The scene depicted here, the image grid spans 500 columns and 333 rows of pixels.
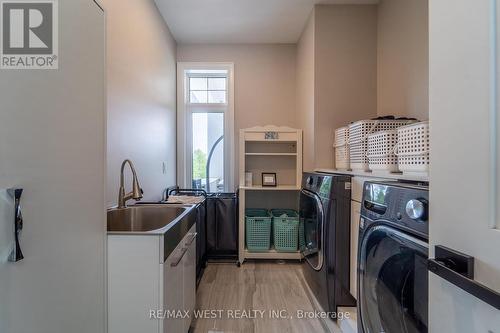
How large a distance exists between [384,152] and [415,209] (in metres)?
0.91

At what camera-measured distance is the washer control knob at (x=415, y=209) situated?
2.69 ft

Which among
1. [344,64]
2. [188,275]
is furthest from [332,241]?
[344,64]

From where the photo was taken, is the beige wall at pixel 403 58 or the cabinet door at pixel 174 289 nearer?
the cabinet door at pixel 174 289

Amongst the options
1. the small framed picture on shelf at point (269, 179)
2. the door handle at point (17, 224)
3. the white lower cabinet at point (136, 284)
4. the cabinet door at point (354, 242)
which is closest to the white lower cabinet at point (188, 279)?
the white lower cabinet at point (136, 284)

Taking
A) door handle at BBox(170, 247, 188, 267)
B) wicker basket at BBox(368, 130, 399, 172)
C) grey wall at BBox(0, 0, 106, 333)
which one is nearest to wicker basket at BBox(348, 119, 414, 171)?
wicker basket at BBox(368, 130, 399, 172)

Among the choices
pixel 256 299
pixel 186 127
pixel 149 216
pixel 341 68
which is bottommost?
pixel 256 299

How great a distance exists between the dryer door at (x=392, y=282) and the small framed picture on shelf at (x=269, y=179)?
2.11 meters

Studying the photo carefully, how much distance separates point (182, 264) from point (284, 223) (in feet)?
5.54

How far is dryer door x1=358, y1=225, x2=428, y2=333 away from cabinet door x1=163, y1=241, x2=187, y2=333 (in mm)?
898

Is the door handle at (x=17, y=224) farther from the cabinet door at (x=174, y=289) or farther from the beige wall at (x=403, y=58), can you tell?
the beige wall at (x=403, y=58)

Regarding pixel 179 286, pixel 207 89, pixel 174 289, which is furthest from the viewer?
pixel 207 89

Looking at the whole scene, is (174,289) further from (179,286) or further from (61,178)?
(61,178)

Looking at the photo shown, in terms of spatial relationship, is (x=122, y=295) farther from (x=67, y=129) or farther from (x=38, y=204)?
(x=67, y=129)

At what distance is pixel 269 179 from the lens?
3.35 metres
